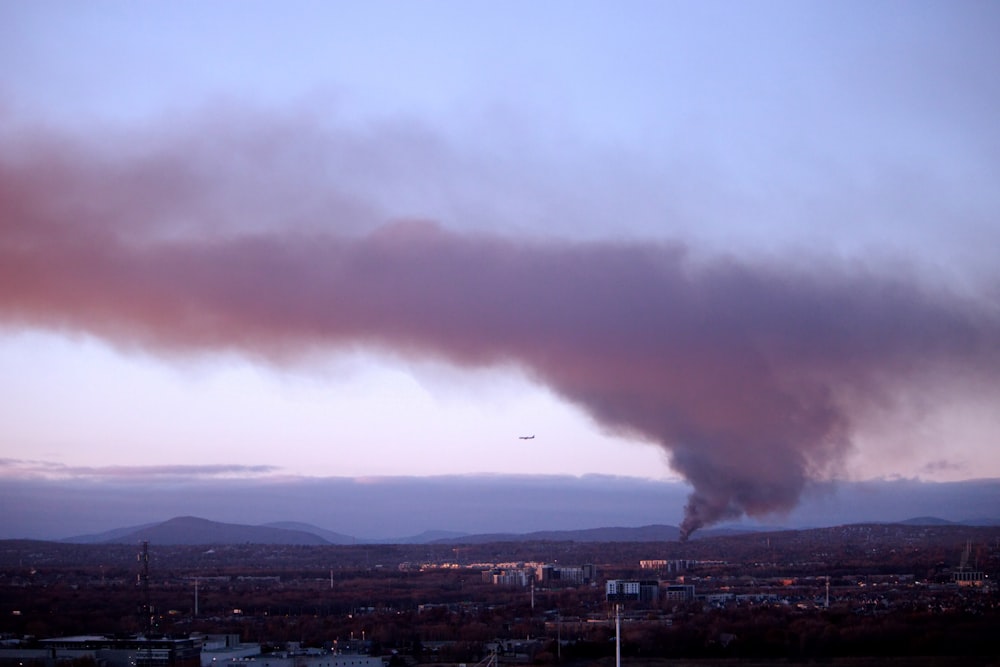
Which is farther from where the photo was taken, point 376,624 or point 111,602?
point 111,602

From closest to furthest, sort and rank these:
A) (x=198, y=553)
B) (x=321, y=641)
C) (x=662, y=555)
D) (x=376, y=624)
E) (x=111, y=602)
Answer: (x=321, y=641), (x=376, y=624), (x=111, y=602), (x=662, y=555), (x=198, y=553)

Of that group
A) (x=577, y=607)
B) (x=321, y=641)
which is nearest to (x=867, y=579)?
(x=577, y=607)

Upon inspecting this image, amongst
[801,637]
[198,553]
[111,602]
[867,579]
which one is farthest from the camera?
[198,553]

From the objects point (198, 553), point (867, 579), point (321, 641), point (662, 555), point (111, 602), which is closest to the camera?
point (321, 641)

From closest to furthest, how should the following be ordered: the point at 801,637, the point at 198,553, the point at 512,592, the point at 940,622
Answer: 1. the point at 940,622
2. the point at 801,637
3. the point at 512,592
4. the point at 198,553

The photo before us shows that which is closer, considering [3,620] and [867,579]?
[3,620]

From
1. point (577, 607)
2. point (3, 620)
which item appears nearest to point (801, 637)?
point (577, 607)

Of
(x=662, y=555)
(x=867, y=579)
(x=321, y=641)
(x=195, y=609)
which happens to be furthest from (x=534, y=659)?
(x=662, y=555)

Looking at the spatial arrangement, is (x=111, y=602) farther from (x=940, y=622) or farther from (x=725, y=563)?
(x=725, y=563)

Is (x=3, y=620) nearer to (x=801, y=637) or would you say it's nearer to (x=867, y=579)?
(x=801, y=637)
